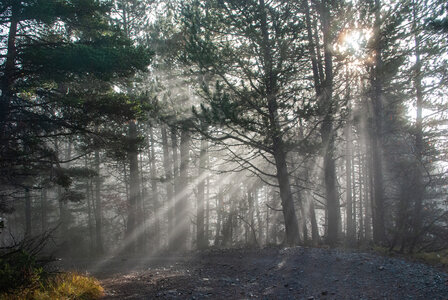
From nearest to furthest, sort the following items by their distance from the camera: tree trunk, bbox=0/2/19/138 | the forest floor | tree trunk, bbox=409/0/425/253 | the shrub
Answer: the shrub < the forest floor < tree trunk, bbox=0/2/19/138 < tree trunk, bbox=409/0/425/253

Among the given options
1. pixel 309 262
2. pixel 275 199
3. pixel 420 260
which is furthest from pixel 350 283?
pixel 275 199

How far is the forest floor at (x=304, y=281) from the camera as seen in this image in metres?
5.94

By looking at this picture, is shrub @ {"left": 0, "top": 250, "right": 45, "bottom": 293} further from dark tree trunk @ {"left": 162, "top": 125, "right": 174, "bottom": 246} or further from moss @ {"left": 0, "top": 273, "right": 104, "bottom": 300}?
dark tree trunk @ {"left": 162, "top": 125, "right": 174, "bottom": 246}

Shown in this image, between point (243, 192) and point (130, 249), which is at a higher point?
point (243, 192)

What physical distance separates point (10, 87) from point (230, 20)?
7.49 meters

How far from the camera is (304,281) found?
6938mm

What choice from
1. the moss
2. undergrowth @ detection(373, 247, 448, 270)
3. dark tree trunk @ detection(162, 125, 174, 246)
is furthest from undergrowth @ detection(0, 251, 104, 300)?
dark tree trunk @ detection(162, 125, 174, 246)

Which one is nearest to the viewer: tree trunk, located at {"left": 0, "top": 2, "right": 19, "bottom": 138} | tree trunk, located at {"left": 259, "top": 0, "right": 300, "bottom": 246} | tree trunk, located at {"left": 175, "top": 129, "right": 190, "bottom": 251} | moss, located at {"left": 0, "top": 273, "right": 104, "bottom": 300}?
moss, located at {"left": 0, "top": 273, "right": 104, "bottom": 300}

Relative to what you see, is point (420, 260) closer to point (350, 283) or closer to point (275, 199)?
point (350, 283)

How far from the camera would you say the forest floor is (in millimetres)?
5938

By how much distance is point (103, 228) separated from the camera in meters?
28.3

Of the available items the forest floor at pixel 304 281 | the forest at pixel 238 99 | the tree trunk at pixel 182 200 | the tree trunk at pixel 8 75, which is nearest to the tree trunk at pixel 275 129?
the forest at pixel 238 99

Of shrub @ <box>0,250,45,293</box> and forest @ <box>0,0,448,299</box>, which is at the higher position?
forest @ <box>0,0,448,299</box>

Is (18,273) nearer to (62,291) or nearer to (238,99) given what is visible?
(62,291)
